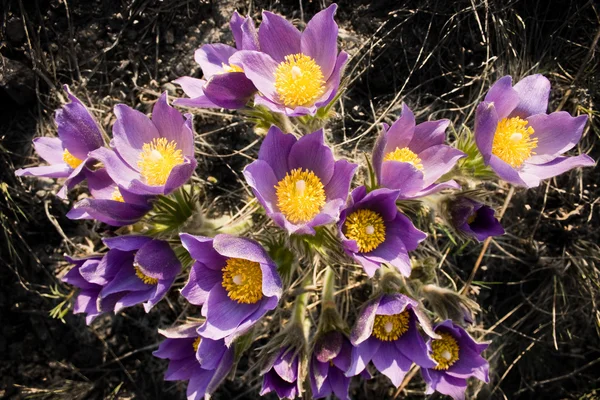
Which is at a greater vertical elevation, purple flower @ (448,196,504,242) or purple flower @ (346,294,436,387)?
purple flower @ (448,196,504,242)

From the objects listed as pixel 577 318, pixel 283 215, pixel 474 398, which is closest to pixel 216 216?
pixel 283 215

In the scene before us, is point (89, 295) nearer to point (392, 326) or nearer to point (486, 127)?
point (392, 326)

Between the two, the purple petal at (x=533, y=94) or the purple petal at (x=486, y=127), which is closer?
the purple petal at (x=486, y=127)

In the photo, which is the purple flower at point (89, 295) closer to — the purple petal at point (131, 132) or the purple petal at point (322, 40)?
the purple petal at point (131, 132)

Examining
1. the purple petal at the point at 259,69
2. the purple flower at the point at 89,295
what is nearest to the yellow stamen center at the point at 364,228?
the purple petal at the point at 259,69

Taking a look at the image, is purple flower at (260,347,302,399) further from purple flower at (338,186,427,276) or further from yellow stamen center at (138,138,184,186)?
yellow stamen center at (138,138,184,186)

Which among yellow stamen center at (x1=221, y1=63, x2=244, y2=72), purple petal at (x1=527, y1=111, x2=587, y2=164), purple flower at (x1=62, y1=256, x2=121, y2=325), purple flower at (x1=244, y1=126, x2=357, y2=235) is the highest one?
yellow stamen center at (x1=221, y1=63, x2=244, y2=72)

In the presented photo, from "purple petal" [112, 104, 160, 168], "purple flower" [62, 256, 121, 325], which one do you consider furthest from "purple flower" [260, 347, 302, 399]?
"purple petal" [112, 104, 160, 168]
